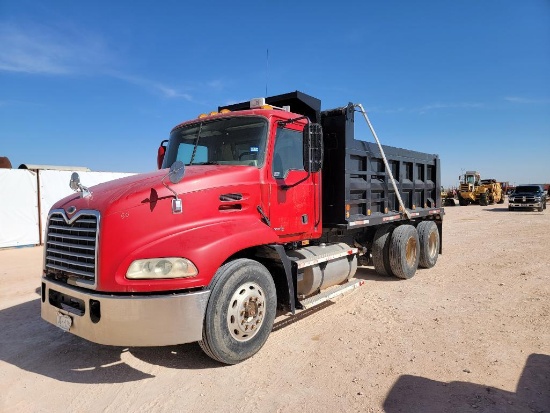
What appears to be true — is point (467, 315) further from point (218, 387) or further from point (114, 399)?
point (114, 399)

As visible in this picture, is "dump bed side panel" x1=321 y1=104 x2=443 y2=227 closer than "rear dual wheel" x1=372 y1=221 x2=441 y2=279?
Yes

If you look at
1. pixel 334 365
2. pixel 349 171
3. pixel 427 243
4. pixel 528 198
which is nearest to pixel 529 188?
pixel 528 198

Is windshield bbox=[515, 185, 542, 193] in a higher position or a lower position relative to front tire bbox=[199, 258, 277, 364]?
higher

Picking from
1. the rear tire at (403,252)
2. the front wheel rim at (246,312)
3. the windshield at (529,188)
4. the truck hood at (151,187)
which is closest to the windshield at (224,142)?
the truck hood at (151,187)

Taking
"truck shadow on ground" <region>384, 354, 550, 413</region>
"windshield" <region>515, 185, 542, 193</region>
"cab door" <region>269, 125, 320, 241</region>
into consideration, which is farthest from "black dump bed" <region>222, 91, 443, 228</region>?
"windshield" <region>515, 185, 542, 193</region>

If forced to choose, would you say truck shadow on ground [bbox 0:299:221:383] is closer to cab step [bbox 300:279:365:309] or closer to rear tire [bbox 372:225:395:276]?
cab step [bbox 300:279:365:309]

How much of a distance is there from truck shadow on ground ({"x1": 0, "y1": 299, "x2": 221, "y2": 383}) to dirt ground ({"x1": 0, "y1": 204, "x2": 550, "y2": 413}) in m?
0.01

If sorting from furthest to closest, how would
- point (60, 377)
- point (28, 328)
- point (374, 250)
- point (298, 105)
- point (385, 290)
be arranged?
point (374, 250)
point (385, 290)
point (298, 105)
point (28, 328)
point (60, 377)

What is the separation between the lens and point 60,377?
11.6 ft

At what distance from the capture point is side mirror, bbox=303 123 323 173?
14.5 feet

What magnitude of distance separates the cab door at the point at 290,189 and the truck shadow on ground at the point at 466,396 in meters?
2.18

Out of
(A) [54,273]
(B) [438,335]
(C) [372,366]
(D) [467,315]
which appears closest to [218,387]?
(C) [372,366]

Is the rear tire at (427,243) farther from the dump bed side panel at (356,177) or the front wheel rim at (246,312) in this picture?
the front wheel rim at (246,312)

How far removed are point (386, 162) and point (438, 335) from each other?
331 cm
